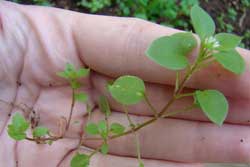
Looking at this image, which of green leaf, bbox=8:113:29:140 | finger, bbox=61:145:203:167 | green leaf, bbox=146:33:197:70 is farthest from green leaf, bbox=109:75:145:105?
finger, bbox=61:145:203:167

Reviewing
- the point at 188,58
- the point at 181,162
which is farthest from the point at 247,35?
the point at 188,58

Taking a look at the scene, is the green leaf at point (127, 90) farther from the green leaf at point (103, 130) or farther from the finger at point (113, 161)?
the finger at point (113, 161)

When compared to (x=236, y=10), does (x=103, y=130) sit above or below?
below

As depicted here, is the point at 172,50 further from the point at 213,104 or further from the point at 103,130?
the point at 103,130

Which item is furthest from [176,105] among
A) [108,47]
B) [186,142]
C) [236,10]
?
[236,10]

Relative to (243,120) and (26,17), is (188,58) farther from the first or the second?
(26,17)
